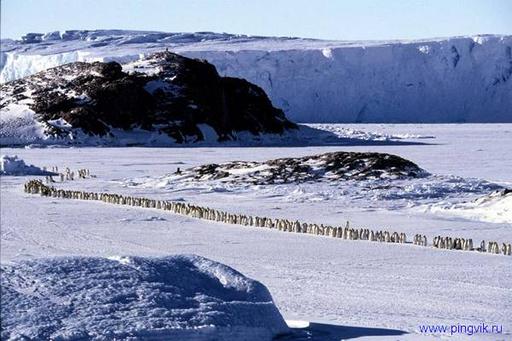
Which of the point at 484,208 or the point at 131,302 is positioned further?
the point at 484,208

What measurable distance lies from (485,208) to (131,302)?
17.2 metres

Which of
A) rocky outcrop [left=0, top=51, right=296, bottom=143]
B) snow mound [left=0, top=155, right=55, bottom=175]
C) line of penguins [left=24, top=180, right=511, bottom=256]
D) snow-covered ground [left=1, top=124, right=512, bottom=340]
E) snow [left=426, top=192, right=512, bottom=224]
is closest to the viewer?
snow-covered ground [left=1, top=124, right=512, bottom=340]

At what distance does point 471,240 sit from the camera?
18.9 meters

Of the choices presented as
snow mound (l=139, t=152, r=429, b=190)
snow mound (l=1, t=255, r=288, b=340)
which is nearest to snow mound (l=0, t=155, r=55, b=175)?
snow mound (l=139, t=152, r=429, b=190)

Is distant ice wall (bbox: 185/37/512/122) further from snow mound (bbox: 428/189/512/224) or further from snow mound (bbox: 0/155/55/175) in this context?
snow mound (bbox: 428/189/512/224)

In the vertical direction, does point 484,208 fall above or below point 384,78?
below

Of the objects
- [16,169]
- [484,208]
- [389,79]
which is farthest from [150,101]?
[484,208]

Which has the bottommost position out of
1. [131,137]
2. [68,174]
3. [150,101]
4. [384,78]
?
[131,137]

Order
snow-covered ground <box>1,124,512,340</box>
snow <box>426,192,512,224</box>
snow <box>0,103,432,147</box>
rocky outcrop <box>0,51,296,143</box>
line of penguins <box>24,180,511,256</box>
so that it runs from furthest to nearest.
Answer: rocky outcrop <box>0,51,296,143</box> < snow <box>0,103,432,147</box> < snow <box>426,192,512,224</box> < line of penguins <box>24,180,511,256</box> < snow-covered ground <box>1,124,512,340</box>

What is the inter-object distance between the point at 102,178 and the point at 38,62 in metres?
75.6

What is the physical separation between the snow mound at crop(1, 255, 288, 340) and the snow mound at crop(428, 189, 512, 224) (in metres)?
14.4

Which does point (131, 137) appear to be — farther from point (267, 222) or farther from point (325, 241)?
point (325, 241)

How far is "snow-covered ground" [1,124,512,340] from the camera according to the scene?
1198cm

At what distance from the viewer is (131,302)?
9180 mm
